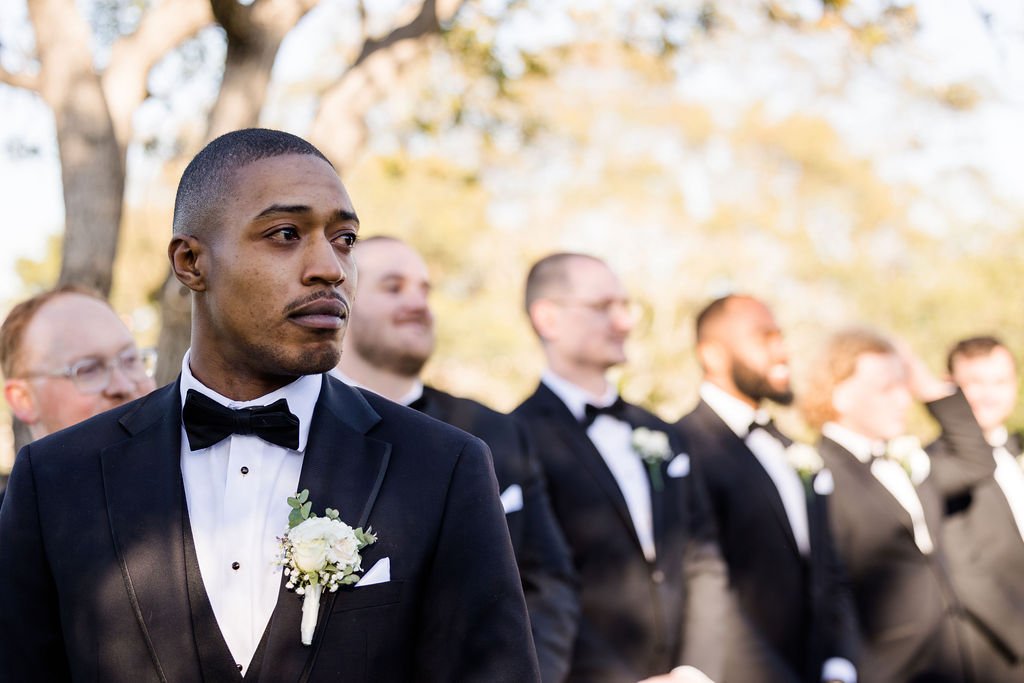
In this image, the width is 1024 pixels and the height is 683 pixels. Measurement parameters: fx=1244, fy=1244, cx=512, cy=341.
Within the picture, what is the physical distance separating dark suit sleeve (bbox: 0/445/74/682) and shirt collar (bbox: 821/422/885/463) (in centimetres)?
551

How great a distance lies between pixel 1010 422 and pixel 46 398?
16418mm

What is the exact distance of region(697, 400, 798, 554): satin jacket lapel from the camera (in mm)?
6555

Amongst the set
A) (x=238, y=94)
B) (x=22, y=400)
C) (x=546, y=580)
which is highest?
(x=238, y=94)

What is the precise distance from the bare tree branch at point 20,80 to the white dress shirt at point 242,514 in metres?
6.04

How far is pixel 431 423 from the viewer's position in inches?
116

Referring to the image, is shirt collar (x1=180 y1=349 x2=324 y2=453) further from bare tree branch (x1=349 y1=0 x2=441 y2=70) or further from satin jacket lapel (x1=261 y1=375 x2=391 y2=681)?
bare tree branch (x1=349 y1=0 x2=441 y2=70)

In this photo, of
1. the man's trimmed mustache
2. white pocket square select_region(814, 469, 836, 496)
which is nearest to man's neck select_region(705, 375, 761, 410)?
white pocket square select_region(814, 469, 836, 496)

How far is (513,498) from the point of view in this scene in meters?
5.07

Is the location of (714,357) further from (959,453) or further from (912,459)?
(959,453)

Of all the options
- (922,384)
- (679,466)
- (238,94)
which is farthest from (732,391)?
(238,94)

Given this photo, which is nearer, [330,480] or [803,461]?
[330,480]

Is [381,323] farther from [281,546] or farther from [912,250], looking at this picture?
[912,250]

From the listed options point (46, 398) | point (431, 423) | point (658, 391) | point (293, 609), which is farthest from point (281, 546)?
point (658, 391)

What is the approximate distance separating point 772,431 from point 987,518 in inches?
82.6
